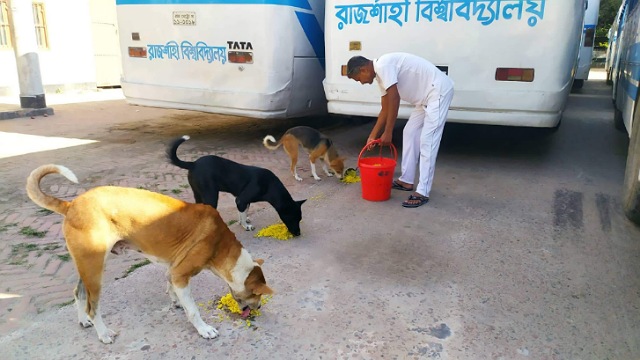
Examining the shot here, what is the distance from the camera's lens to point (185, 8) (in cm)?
666

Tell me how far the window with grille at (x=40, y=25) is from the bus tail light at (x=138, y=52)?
8.60 metres

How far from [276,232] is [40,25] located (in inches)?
524

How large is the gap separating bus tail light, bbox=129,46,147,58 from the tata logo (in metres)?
1.54

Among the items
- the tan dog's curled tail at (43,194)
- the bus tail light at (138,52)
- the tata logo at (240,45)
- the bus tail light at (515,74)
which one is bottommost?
the tan dog's curled tail at (43,194)

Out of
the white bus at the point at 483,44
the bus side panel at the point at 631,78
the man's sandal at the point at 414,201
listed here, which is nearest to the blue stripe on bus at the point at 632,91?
the bus side panel at the point at 631,78

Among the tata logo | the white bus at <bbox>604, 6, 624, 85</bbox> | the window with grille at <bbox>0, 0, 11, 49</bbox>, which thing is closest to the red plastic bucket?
the tata logo

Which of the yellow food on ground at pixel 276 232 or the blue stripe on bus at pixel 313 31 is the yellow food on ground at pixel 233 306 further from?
the blue stripe on bus at pixel 313 31

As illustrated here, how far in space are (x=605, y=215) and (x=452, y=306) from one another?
2608 millimetres

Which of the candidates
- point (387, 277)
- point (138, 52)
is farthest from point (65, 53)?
point (387, 277)

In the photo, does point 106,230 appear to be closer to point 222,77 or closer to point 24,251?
point 24,251

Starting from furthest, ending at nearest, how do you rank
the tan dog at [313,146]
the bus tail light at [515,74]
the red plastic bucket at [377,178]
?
the tan dog at [313,146], the bus tail light at [515,74], the red plastic bucket at [377,178]

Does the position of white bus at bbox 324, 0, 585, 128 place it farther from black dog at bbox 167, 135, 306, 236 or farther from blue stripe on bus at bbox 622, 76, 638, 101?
black dog at bbox 167, 135, 306, 236

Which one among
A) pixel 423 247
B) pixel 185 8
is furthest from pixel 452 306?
pixel 185 8

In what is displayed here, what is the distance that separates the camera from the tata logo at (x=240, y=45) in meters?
6.43
